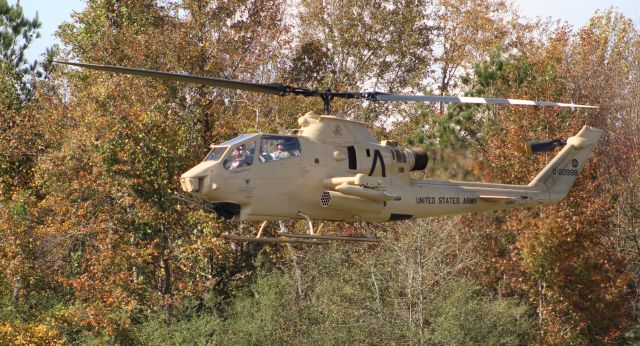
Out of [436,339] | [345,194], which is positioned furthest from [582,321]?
[345,194]

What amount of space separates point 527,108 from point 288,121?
711 centimetres

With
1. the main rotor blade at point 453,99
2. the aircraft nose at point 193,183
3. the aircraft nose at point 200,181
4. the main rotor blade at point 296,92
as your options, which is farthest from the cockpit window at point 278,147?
the main rotor blade at point 453,99

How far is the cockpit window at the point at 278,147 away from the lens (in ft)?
61.6

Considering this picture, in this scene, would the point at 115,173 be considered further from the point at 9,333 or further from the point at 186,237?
the point at 9,333

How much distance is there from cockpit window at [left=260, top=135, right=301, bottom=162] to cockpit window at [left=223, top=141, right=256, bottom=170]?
18cm

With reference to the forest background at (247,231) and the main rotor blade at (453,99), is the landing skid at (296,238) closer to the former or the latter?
the main rotor blade at (453,99)

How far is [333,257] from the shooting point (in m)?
33.6

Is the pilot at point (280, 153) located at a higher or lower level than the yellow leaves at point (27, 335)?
higher

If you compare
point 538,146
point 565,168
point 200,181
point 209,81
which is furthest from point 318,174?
point 565,168

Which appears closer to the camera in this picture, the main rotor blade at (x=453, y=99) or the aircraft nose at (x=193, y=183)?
the aircraft nose at (x=193, y=183)

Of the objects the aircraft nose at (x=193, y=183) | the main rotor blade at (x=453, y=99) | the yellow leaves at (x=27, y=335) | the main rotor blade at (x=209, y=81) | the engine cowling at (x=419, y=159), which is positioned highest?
the main rotor blade at (x=209, y=81)

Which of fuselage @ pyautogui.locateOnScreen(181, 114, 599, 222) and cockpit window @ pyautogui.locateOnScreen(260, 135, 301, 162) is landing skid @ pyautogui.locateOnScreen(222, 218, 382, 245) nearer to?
fuselage @ pyautogui.locateOnScreen(181, 114, 599, 222)

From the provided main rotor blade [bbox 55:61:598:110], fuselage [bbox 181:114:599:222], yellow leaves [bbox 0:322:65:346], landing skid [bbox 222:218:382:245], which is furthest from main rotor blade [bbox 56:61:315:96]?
yellow leaves [bbox 0:322:65:346]

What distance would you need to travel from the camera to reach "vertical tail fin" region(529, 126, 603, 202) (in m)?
22.9
